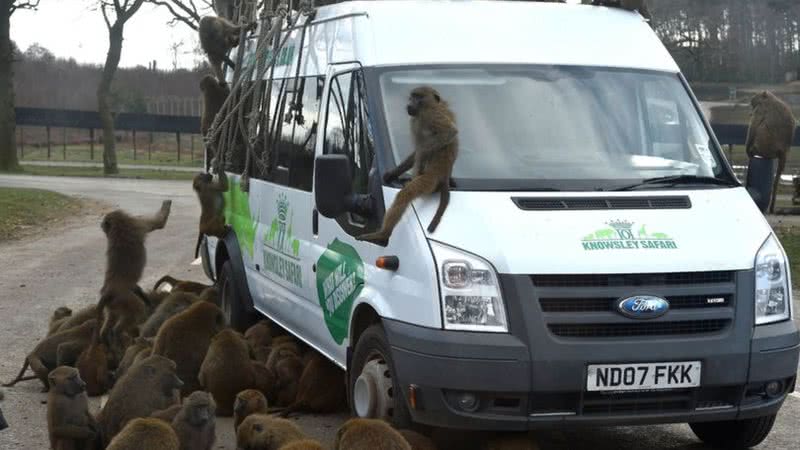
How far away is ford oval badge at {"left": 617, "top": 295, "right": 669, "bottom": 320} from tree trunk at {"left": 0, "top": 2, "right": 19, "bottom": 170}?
119 ft

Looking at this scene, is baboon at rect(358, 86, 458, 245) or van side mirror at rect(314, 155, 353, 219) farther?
van side mirror at rect(314, 155, 353, 219)

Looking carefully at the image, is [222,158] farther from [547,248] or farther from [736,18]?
[736,18]

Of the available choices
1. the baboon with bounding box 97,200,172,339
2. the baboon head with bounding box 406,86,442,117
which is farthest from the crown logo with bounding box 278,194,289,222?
the baboon head with bounding box 406,86,442,117

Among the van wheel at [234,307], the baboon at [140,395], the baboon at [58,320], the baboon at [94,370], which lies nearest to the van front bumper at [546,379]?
the baboon at [140,395]

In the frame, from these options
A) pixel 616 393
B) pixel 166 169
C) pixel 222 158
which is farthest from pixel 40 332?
pixel 166 169

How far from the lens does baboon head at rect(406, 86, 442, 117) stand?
659 cm

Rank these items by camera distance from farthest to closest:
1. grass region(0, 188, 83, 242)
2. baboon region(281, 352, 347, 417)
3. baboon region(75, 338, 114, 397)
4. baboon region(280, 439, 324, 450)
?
1. grass region(0, 188, 83, 242)
2. baboon region(75, 338, 114, 397)
3. baboon region(281, 352, 347, 417)
4. baboon region(280, 439, 324, 450)

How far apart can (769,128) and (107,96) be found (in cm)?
2685

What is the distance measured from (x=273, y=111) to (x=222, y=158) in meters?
1.45

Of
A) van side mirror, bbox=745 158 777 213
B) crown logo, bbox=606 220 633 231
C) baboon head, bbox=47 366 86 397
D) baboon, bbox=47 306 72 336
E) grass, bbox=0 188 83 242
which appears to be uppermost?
van side mirror, bbox=745 158 777 213

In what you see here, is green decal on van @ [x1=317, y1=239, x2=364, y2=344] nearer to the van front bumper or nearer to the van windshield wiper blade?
the van front bumper

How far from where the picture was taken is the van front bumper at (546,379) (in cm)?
582

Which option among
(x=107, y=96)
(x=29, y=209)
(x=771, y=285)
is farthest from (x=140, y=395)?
(x=107, y=96)

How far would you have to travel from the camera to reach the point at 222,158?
1059 centimetres
